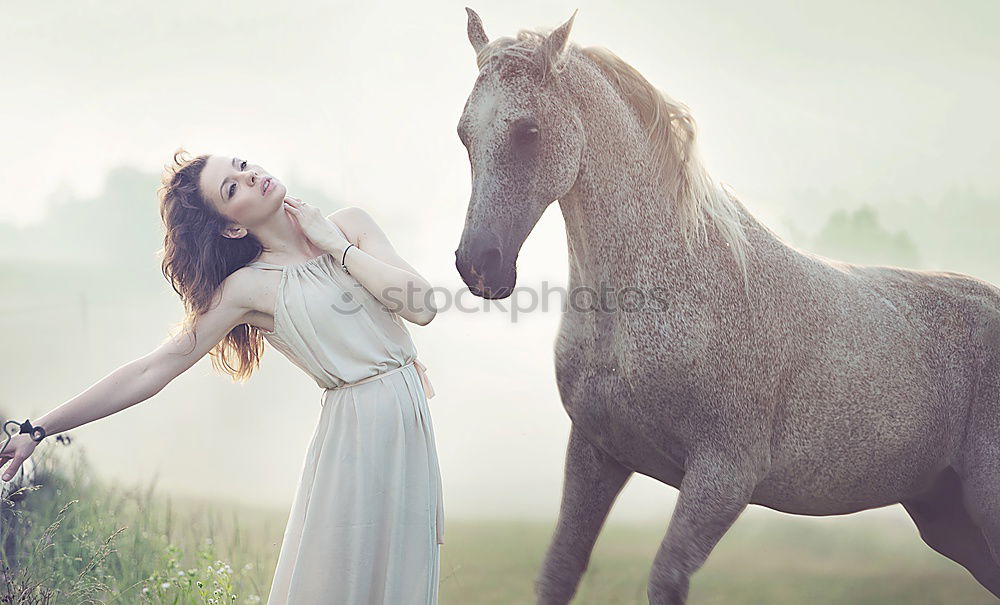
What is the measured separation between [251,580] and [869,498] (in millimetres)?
1645

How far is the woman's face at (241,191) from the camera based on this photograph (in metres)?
1.47

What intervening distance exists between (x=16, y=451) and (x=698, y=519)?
110 cm

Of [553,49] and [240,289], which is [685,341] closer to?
[553,49]

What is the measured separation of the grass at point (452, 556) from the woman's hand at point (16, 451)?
0.89 metres

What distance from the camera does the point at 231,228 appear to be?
1509 millimetres

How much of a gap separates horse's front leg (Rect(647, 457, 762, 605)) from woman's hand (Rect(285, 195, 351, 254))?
28.6 inches

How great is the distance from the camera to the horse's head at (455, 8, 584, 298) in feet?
4.24

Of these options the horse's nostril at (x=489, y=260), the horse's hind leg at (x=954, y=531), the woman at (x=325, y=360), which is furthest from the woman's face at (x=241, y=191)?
the horse's hind leg at (x=954, y=531)

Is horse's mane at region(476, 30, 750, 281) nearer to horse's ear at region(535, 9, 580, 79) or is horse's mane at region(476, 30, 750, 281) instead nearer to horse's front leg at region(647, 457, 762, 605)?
horse's ear at region(535, 9, 580, 79)

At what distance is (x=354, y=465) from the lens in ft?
4.73

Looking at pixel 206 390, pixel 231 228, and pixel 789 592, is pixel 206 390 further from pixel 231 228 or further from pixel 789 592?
pixel 789 592

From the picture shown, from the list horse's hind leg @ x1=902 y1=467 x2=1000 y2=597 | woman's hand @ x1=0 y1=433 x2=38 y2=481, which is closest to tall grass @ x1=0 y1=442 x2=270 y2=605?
woman's hand @ x1=0 y1=433 x2=38 y2=481

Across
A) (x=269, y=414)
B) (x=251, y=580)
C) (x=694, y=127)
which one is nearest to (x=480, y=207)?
(x=694, y=127)

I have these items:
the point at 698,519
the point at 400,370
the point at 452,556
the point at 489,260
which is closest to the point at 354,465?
the point at 400,370
